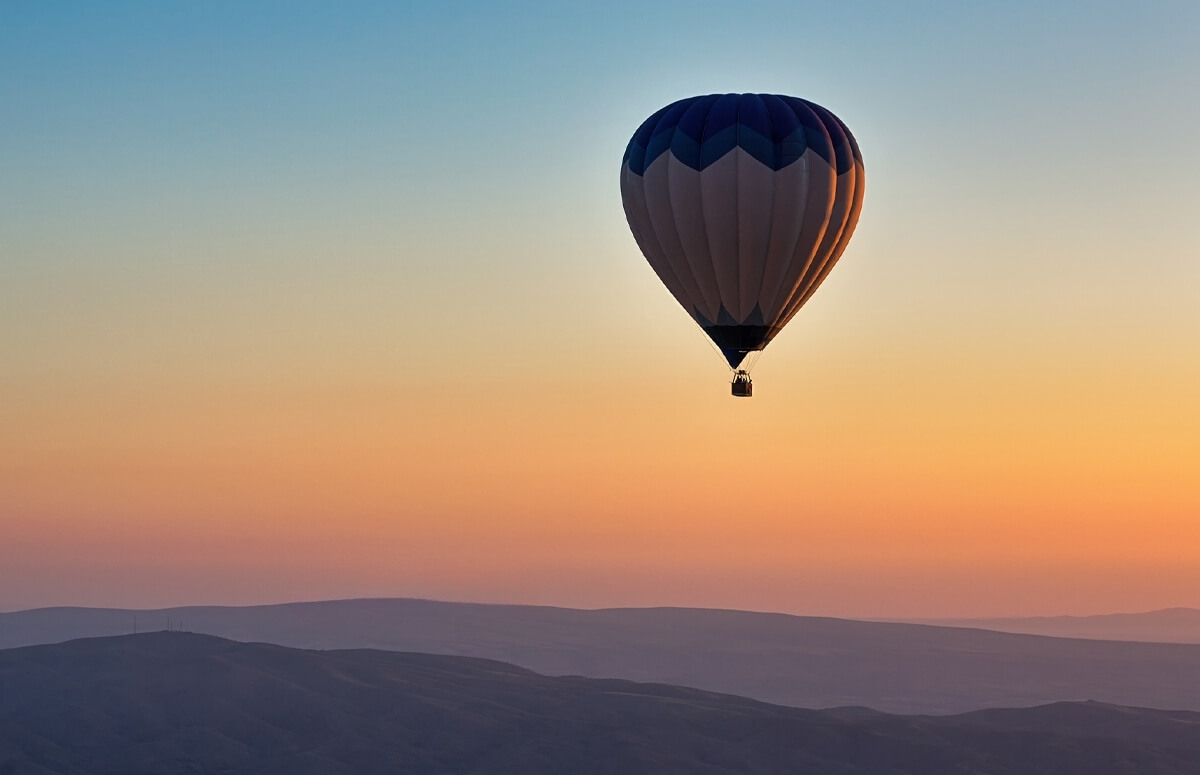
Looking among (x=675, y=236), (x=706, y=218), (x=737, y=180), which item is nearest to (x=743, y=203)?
(x=737, y=180)

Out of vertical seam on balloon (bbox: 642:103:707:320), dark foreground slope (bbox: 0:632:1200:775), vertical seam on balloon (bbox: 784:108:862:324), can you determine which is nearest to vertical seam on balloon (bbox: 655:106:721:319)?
vertical seam on balloon (bbox: 642:103:707:320)

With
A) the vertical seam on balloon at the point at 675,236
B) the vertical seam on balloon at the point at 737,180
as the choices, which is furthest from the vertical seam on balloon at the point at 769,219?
the vertical seam on balloon at the point at 675,236

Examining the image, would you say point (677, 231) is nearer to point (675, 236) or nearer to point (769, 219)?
point (675, 236)

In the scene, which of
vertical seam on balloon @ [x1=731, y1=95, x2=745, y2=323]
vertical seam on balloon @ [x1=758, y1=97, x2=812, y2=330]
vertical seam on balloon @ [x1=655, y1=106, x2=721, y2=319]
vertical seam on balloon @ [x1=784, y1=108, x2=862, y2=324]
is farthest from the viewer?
vertical seam on balloon @ [x1=784, y1=108, x2=862, y2=324]

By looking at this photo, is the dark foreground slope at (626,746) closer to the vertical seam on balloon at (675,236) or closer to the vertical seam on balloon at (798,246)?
the vertical seam on balloon at (675,236)

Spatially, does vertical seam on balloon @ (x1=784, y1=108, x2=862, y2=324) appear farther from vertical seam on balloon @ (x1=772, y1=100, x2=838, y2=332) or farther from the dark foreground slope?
the dark foreground slope

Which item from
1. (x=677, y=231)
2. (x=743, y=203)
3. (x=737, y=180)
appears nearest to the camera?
(x=737, y=180)

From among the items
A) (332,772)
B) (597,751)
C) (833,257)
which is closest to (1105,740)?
(597,751)

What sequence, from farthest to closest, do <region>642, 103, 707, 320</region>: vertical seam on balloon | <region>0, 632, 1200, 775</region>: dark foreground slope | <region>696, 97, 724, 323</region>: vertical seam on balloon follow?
<region>0, 632, 1200, 775</region>: dark foreground slope, <region>642, 103, 707, 320</region>: vertical seam on balloon, <region>696, 97, 724, 323</region>: vertical seam on balloon
